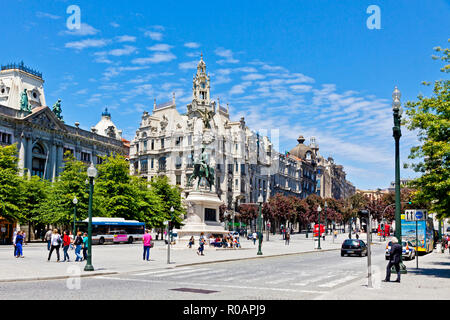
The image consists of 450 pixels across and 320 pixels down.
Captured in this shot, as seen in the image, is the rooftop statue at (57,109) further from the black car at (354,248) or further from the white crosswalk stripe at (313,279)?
the white crosswalk stripe at (313,279)

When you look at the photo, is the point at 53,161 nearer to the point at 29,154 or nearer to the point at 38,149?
the point at 38,149

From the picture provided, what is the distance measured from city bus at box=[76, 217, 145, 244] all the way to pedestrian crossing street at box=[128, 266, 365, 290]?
32.0 m

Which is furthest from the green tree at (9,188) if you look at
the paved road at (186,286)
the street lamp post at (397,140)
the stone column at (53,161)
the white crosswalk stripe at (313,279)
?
the street lamp post at (397,140)

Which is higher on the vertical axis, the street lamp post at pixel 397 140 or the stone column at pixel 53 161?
the stone column at pixel 53 161

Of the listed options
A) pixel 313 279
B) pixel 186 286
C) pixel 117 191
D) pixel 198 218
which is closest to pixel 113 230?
pixel 117 191

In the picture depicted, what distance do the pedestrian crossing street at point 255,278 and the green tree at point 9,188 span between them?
1297 inches

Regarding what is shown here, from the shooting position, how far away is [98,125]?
4619 inches

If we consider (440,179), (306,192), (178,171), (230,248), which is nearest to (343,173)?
(306,192)

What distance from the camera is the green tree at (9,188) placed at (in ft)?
166

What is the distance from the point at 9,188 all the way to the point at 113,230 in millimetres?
12111

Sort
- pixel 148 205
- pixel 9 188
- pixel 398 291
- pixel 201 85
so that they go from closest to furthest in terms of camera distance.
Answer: pixel 398 291, pixel 9 188, pixel 148 205, pixel 201 85

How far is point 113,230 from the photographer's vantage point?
56844 mm

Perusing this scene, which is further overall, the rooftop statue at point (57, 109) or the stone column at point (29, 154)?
the rooftop statue at point (57, 109)
